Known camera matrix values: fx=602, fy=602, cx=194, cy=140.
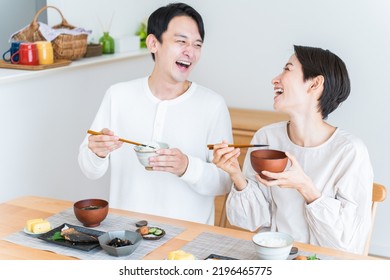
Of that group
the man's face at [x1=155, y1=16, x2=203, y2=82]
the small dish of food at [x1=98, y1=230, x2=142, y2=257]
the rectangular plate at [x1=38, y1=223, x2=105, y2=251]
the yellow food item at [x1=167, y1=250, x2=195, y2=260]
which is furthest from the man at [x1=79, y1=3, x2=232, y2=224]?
the yellow food item at [x1=167, y1=250, x2=195, y2=260]

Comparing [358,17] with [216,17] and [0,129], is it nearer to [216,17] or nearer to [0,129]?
[216,17]

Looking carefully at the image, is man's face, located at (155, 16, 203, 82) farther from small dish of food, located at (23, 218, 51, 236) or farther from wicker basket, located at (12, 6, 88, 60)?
wicker basket, located at (12, 6, 88, 60)

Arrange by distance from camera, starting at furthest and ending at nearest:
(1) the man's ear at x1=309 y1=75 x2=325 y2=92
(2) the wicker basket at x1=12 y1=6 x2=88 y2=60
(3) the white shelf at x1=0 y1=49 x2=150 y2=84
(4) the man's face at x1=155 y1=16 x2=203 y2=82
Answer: (2) the wicker basket at x1=12 y1=6 x2=88 y2=60 → (3) the white shelf at x1=0 y1=49 x2=150 y2=84 → (4) the man's face at x1=155 y1=16 x2=203 y2=82 → (1) the man's ear at x1=309 y1=75 x2=325 y2=92

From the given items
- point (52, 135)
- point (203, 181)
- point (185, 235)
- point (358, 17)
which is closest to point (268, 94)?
point (358, 17)

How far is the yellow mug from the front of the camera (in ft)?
9.59

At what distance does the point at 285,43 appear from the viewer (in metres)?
3.46

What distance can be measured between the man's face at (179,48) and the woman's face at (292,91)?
1.35 feet

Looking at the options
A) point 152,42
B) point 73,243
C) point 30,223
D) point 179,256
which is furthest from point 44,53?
point 179,256

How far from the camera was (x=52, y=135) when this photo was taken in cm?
304

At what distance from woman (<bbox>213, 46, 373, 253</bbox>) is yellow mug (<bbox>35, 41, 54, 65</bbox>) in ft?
4.29

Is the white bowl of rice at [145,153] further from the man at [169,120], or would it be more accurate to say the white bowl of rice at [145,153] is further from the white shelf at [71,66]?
the white shelf at [71,66]

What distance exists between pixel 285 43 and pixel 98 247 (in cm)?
211

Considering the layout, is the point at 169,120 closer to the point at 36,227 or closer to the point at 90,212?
the point at 90,212

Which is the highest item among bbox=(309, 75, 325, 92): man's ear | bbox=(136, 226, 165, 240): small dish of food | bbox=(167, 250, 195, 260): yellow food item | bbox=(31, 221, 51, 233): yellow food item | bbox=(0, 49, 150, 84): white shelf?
bbox=(309, 75, 325, 92): man's ear
